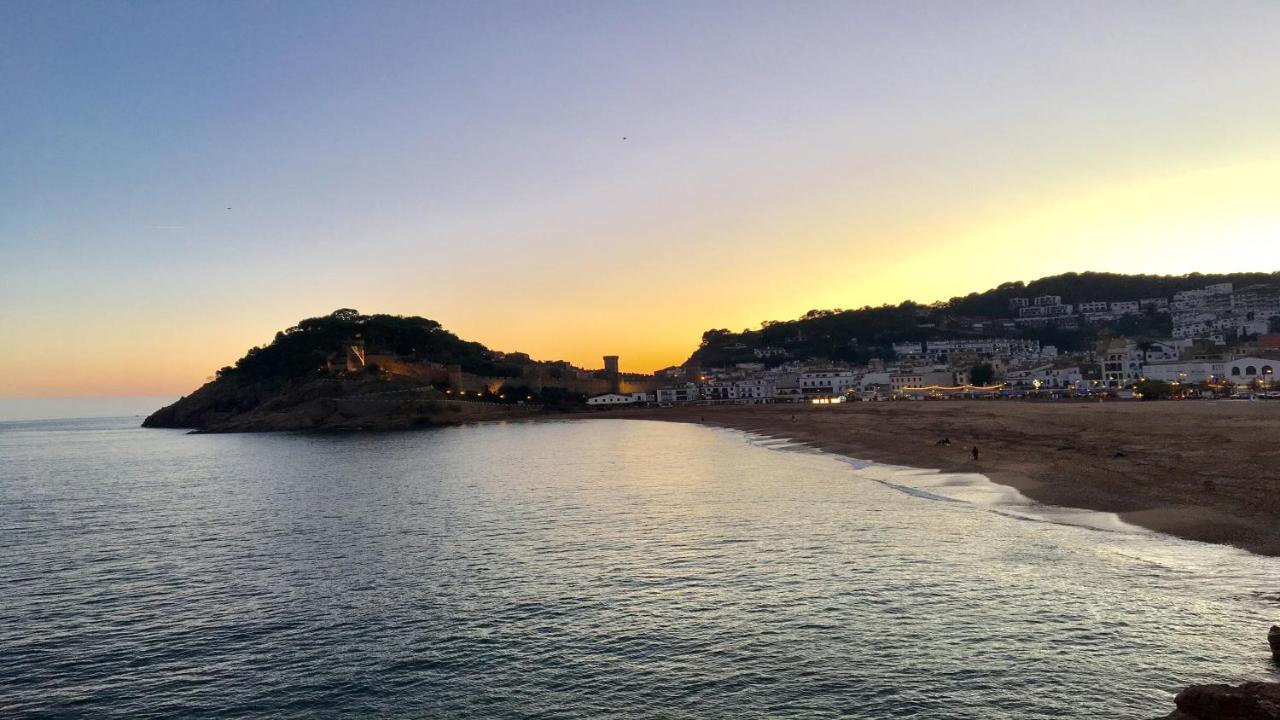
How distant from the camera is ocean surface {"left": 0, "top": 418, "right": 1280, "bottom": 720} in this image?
11672mm

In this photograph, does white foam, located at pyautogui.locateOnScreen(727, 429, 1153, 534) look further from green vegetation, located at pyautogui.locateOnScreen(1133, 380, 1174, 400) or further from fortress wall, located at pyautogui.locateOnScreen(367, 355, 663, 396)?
fortress wall, located at pyautogui.locateOnScreen(367, 355, 663, 396)

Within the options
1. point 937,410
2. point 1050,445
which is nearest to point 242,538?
point 1050,445

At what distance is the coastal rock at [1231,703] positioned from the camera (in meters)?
7.66

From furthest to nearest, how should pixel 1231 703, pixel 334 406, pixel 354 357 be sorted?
1. pixel 354 357
2. pixel 334 406
3. pixel 1231 703

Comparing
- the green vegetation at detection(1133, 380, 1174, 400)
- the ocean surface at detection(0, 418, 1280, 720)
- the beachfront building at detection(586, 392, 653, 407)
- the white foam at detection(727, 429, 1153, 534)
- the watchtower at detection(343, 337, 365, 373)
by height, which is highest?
the watchtower at detection(343, 337, 365, 373)

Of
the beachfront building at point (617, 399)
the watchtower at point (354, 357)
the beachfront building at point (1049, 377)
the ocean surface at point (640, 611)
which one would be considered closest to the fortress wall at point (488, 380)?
the watchtower at point (354, 357)

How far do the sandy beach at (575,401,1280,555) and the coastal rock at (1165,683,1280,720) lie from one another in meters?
12.2

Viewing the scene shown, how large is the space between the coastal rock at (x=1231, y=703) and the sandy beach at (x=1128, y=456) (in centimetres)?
1224

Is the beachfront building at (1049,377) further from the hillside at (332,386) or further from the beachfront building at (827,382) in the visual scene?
the hillside at (332,386)

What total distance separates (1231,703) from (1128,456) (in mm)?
30405

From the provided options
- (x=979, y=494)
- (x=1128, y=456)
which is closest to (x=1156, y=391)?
(x=1128, y=456)

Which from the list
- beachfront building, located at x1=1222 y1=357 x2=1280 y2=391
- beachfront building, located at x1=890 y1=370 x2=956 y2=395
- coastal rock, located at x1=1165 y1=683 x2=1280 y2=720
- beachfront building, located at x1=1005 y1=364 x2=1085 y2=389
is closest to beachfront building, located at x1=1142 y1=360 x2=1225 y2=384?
beachfront building, located at x1=1222 y1=357 x2=1280 y2=391

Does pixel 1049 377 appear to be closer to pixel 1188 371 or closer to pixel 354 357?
pixel 1188 371

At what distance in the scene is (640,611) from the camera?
16.0 meters
